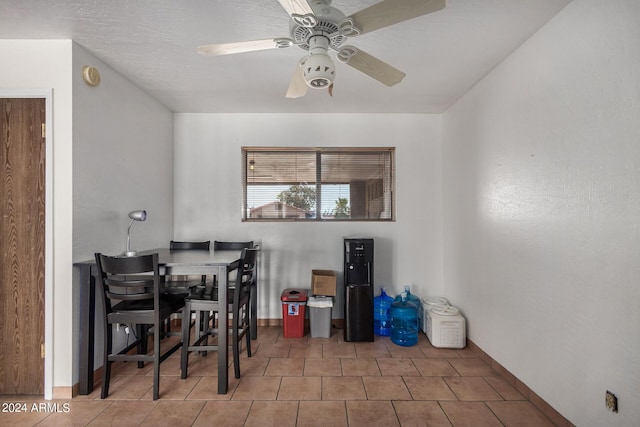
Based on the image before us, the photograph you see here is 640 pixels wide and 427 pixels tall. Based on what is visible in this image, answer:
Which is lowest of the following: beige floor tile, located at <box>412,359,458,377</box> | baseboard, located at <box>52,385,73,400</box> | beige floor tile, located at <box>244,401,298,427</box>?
beige floor tile, located at <box>412,359,458,377</box>

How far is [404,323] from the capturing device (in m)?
3.23

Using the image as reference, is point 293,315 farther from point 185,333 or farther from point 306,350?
point 185,333

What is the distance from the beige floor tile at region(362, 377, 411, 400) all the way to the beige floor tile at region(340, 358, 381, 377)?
10 cm

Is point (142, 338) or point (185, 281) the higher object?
point (185, 281)

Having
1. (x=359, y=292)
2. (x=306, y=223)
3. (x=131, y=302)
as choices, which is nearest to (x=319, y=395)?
(x=359, y=292)

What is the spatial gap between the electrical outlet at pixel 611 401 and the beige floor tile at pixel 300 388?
5.27 feet

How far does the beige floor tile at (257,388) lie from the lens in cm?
221

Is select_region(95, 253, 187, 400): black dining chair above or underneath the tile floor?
above

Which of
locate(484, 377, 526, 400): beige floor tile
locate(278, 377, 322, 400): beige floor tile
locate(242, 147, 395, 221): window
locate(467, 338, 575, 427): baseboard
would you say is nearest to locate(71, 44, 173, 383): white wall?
locate(242, 147, 395, 221): window

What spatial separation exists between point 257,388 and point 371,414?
2.78ft

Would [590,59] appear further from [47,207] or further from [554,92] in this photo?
[47,207]

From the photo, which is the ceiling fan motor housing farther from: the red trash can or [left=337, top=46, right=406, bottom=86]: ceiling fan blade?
the red trash can

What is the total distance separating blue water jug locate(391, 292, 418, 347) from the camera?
10.3ft

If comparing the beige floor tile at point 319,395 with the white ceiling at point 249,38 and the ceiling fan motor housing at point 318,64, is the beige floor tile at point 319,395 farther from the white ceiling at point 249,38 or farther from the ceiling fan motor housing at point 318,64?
the white ceiling at point 249,38
